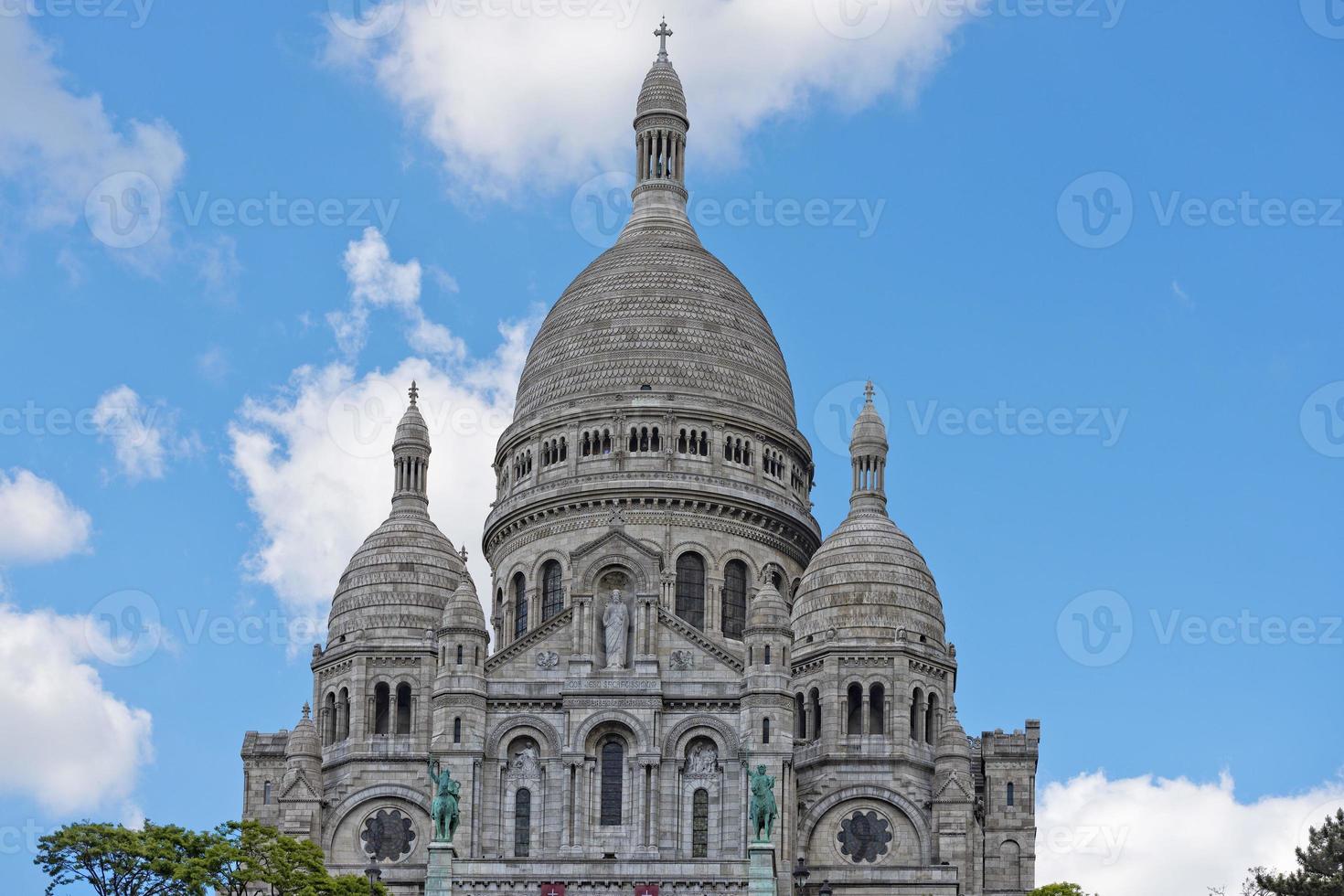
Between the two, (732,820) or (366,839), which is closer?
(732,820)

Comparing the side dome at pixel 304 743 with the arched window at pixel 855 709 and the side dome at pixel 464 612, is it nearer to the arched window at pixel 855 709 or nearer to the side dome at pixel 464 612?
the side dome at pixel 464 612

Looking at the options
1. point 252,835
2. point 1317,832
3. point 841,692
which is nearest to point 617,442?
point 841,692

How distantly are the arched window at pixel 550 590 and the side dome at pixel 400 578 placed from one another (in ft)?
10.7

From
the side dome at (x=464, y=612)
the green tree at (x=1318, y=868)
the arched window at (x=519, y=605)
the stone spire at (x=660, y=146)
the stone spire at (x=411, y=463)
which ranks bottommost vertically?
the green tree at (x=1318, y=868)

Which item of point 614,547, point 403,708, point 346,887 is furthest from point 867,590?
point 346,887

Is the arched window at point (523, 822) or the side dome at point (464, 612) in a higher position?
the side dome at point (464, 612)

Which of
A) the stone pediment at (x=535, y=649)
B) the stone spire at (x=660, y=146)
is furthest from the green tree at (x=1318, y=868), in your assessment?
the stone spire at (x=660, y=146)

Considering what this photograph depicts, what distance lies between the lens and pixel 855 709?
4710 inches

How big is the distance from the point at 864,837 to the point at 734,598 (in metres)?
13.4

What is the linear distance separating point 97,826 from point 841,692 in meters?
31.6

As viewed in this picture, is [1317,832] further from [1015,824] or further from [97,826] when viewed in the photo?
[97,826]

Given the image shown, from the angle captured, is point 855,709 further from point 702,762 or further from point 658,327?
point 658,327

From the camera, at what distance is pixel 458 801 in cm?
11075

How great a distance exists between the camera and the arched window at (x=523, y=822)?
4414 inches
